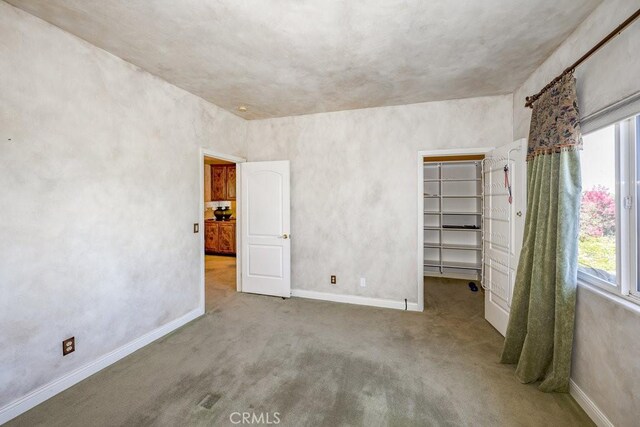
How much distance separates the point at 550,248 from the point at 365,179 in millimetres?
2178

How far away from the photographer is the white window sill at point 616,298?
1489mm

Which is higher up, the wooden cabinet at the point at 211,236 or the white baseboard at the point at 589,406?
the wooden cabinet at the point at 211,236

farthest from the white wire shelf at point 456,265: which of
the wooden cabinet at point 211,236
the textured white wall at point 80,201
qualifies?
the wooden cabinet at point 211,236

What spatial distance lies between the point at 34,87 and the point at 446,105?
3912 millimetres

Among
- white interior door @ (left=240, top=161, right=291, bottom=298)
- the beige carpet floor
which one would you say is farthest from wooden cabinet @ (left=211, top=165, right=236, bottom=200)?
the beige carpet floor

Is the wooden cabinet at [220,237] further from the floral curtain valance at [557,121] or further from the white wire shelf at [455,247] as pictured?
the floral curtain valance at [557,121]

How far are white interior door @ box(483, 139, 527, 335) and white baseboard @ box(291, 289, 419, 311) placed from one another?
93cm

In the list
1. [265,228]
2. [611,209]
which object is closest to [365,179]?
[265,228]

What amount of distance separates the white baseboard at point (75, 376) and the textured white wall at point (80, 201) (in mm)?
47

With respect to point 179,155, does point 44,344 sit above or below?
below

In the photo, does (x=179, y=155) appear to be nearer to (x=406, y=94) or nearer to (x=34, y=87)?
(x=34, y=87)

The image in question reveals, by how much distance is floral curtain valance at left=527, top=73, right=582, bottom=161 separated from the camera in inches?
71.9

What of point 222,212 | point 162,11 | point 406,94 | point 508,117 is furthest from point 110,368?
point 222,212

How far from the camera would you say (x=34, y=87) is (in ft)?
6.20
